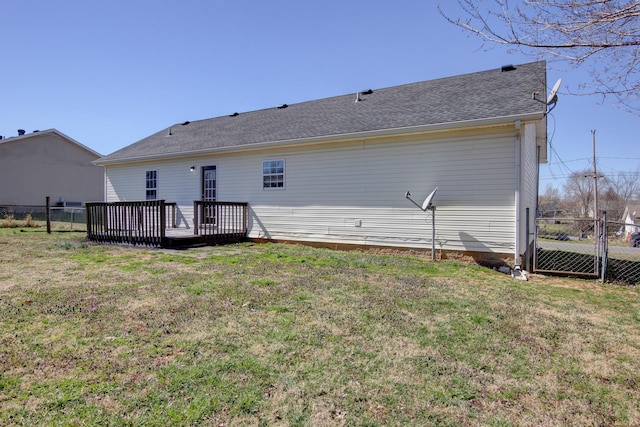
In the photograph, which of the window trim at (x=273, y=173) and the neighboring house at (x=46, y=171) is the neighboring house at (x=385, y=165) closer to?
the window trim at (x=273, y=173)

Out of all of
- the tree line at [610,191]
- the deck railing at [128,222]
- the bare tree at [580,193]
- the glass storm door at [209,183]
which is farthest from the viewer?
the bare tree at [580,193]

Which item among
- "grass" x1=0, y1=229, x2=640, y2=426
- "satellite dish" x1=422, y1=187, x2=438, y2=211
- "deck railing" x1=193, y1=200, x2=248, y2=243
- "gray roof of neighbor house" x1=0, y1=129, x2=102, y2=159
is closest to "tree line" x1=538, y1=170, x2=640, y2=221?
"satellite dish" x1=422, y1=187, x2=438, y2=211

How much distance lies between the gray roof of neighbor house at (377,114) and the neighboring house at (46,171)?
12081 mm

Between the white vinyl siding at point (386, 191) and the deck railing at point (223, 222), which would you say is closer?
the white vinyl siding at point (386, 191)

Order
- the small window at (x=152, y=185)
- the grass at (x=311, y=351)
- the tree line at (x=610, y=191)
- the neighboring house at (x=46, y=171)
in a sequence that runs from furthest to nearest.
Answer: the tree line at (x=610, y=191), the neighboring house at (x=46, y=171), the small window at (x=152, y=185), the grass at (x=311, y=351)

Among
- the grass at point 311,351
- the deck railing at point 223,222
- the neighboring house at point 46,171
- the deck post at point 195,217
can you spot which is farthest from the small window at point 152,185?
→ the neighboring house at point 46,171

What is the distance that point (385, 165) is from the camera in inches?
325

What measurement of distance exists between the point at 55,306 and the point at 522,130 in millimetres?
7999

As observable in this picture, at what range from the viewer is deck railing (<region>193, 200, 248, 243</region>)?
960 cm

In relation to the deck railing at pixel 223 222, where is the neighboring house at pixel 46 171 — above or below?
above

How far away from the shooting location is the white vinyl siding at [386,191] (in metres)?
7.01

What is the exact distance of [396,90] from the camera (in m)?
11.0

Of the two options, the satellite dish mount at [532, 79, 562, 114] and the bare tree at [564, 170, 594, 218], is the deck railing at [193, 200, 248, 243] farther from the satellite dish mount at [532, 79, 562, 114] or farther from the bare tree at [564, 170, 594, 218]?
the bare tree at [564, 170, 594, 218]

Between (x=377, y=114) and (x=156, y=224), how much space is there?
6374mm
